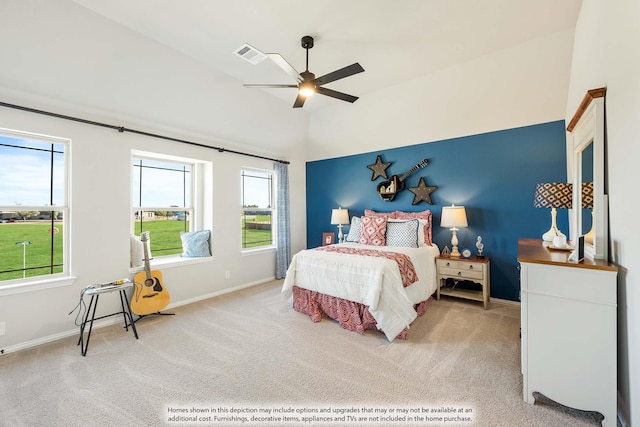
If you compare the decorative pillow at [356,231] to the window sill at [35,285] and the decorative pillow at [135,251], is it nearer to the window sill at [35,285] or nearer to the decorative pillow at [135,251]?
the decorative pillow at [135,251]

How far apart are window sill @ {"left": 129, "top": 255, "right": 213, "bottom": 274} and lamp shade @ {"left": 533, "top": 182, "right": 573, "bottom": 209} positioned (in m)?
4.10

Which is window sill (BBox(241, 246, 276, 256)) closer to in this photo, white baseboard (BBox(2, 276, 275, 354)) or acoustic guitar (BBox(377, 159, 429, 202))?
white baseboard (BBox(2, 276, 275, 354))

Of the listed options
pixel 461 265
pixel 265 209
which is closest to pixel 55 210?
pixel 265 209

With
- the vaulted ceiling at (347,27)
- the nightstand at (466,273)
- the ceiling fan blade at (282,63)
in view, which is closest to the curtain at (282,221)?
the vaulted ceiling at (347,27)

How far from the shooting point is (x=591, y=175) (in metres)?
1.91

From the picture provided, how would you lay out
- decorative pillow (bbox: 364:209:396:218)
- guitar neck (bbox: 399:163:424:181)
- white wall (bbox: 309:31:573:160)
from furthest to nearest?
1. decorative pillow (bbox: 364:209:396:218)
2. guitar neck (bbox: 399:163:424:181)
3. white wall (bbox: 309:31:573:160)

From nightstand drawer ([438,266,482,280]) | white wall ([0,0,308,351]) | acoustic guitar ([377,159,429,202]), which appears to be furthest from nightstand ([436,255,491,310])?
white wall ([0,0,308,351])

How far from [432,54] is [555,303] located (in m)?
2.89

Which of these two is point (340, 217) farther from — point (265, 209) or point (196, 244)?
point (196, 244)

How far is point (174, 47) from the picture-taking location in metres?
3.04

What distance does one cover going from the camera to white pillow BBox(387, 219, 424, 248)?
377 cm

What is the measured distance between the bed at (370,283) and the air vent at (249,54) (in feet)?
7.78

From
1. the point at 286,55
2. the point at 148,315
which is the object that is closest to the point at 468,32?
the point at 286,55

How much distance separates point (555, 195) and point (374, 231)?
214cm
